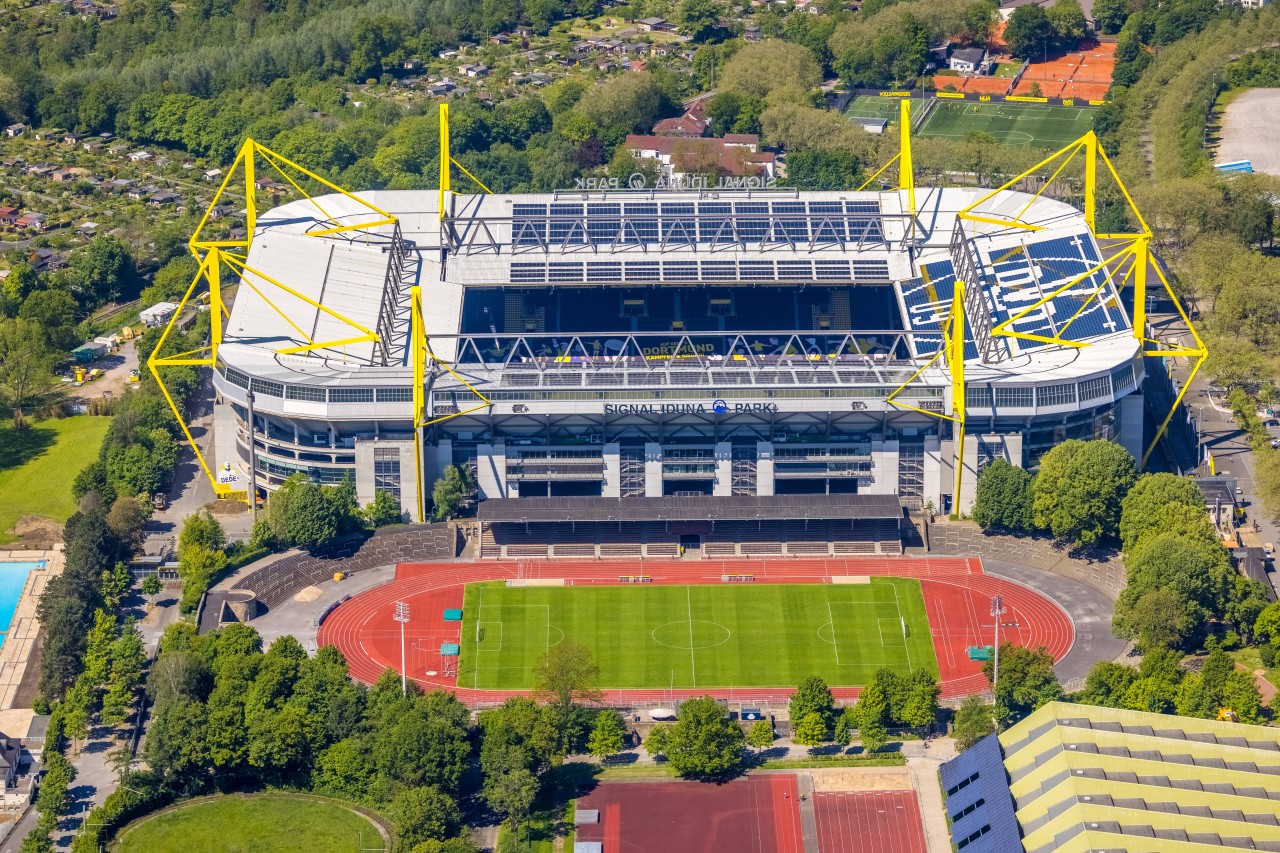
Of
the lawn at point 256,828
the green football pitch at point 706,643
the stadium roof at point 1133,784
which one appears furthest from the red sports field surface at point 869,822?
the lawn at point 256,828

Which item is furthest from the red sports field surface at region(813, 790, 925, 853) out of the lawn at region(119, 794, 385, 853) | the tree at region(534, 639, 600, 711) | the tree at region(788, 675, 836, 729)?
the lawn at region(119, 794, 385, 853)

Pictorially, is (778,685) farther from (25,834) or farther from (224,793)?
(25,834)

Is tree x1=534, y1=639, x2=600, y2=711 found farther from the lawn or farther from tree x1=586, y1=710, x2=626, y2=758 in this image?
the lawn

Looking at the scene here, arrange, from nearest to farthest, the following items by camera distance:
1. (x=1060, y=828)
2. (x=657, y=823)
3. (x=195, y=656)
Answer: (x=1060, y=828)
(x=657, y=823)
(x=195, y=656)

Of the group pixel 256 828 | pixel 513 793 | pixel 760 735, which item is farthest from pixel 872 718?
pixel 256 828

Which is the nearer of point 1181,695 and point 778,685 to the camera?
point 1181,695

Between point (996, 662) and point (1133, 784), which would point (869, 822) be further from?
point (996, 662)

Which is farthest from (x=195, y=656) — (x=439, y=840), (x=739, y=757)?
(x=739, y=757)
